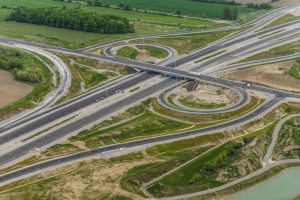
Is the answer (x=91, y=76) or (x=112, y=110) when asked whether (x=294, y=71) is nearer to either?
(x=112, y=110)

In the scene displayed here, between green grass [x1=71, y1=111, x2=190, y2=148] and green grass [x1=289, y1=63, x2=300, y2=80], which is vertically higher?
green grass [x1=289, y1=63, x2=300, y2=80]

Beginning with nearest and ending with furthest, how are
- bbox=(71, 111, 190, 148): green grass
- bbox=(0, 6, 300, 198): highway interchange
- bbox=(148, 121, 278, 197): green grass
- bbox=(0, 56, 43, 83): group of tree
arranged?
bbox=(148, 121, 278, 197): green grass, bbox=(0, 6, 300, 198): highway interchange, bbox=(71, 111, 190, 148): green grass, bbox=(0, 56, 43, 83): group of tree

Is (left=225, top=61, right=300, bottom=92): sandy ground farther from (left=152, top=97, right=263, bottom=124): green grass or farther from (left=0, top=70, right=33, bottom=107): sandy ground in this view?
(left=0, top=70, right=33, bottom=107): sandy ground

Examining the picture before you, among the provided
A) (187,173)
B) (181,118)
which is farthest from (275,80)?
(187,173)

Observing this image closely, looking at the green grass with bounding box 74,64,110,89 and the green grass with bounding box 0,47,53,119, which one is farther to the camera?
the green grass with bounding box 74,64,110,89

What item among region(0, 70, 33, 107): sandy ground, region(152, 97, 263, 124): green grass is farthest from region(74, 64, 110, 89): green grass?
region(152, 97, 263, 124): green grass

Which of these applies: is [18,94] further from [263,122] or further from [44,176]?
[263,122]

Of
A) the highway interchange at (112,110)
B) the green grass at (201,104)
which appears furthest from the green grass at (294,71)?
the green grass at (201,104)
